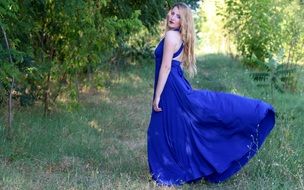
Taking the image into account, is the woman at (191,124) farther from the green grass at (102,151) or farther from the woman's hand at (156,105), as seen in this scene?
the green grass at (102,151)

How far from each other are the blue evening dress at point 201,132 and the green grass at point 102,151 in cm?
19

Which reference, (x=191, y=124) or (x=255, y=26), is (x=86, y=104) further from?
(x=255, y=26)

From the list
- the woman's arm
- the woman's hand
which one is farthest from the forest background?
the woman's arm

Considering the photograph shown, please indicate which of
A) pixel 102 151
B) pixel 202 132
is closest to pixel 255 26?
pixel 102 151

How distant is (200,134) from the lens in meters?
5.71

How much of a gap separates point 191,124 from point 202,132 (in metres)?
0.15

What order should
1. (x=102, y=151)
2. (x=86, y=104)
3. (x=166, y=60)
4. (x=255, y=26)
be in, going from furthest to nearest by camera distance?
(x=255, y=26), (x=86, y=104), (x=102, y=151), (x=166, y=60)

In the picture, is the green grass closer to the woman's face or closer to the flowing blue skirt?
the flowing blue skirt

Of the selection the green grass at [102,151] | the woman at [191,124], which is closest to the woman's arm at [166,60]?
the woman at [191,124]

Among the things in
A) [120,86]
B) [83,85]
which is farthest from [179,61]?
[120,86]

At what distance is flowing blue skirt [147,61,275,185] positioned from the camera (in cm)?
566

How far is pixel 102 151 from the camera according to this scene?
281 inches

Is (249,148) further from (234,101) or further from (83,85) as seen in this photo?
(83,85)

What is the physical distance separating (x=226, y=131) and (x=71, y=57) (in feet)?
11.7
